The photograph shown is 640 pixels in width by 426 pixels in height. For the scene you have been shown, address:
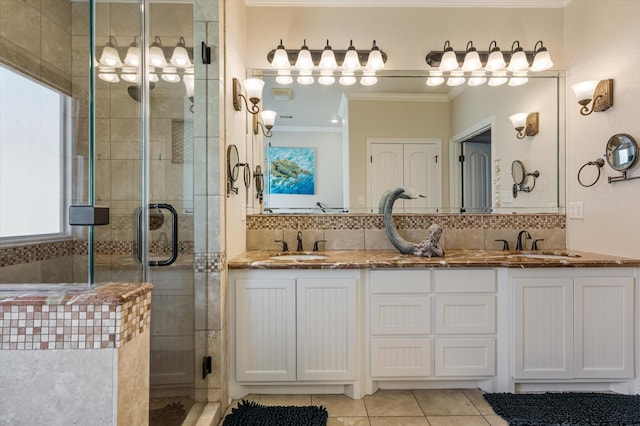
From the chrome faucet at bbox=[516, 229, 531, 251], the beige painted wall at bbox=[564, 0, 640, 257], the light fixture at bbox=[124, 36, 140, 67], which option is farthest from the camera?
the chrome faucet at bbox=[516, 229, 531, 251]

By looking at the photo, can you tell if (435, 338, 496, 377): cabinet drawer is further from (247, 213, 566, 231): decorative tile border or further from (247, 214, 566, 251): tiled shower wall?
(247, 213, 566, 231): decorative tile border

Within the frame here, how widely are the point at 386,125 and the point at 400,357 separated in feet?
5.46

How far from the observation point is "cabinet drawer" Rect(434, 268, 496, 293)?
1966 mm

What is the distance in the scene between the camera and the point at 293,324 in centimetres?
193

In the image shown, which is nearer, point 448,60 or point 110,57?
point 110,57

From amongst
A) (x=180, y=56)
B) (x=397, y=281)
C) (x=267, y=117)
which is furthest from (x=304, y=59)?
(x=397, y=281)

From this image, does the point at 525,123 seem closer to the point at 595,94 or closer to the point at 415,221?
the point at 595,94

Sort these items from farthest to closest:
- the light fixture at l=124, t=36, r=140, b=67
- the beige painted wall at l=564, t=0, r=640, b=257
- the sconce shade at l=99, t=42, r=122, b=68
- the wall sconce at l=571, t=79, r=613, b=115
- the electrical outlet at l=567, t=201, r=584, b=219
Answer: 1. the electrical outlet at l=567, t=201, r=584, b=219
2. the wall sconce at l=571, t=79, r=613, b=115
3. the beige painted wall at l=564, t=0, r=640, b=257
4. the light fixture at l=124, t=36, r=140, b=67
5. the sconce shade at l=99, t=42, r=122, b=68

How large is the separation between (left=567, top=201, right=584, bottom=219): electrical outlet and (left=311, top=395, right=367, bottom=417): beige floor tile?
2026mm

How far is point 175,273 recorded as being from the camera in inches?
64.4

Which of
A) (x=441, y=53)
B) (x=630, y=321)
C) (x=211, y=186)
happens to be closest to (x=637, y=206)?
(x=630, y=321)

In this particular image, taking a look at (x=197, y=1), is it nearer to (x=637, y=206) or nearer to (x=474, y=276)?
(x=474, y=276)

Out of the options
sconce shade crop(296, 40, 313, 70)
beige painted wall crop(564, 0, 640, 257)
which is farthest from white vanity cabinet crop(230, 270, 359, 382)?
beige painted wall crop(564, 0, 640, 257)

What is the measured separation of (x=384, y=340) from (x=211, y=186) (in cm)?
132
